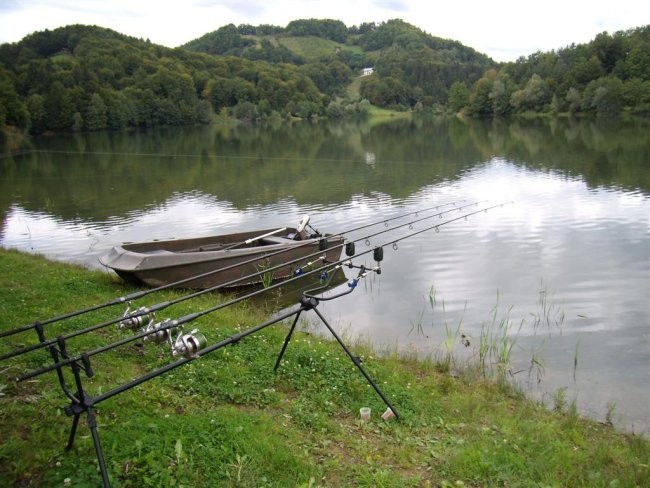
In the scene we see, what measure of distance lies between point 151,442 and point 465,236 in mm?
17587

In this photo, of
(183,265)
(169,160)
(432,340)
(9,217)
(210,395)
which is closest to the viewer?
(210,395)

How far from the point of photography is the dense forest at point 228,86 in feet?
333

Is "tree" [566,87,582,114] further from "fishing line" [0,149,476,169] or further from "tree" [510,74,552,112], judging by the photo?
"fishing line" [0,149,476,169]

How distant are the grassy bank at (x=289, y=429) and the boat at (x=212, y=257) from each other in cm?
377

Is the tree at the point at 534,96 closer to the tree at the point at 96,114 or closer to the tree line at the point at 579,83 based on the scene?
the tree line at the point at 579,83

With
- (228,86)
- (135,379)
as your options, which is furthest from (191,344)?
(228,86)

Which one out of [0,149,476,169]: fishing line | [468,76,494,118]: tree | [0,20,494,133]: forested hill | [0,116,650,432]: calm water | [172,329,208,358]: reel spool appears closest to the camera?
[172,329,208,358]: reel spool

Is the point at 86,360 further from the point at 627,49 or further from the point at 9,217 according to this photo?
the point at 627,49

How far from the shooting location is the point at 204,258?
47.0 feet

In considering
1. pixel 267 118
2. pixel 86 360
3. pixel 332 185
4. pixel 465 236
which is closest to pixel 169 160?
pixel 332 185

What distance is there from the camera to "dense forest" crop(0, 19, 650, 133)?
101625 mm

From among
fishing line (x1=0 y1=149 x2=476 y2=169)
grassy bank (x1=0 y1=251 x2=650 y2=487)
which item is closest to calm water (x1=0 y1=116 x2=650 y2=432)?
fishing line (x1=0 y1=149 x2=476 y2=169)

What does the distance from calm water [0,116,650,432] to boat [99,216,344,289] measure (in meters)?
2.08

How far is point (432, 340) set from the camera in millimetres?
12383
